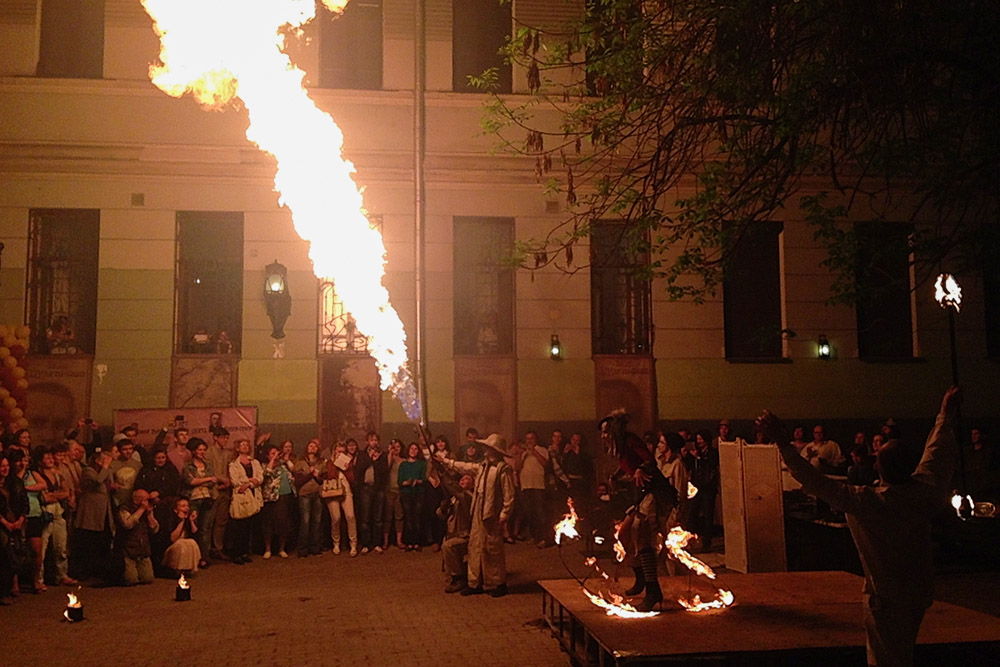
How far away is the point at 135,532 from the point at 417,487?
4.71 meters

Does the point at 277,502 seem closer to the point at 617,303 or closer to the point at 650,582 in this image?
the point at 650,582

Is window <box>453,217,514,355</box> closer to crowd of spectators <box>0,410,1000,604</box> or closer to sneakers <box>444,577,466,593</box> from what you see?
crowd of spectators <box>0,410,1000,604</box>

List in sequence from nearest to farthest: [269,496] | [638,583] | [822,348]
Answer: [638,583] → [269,496] → [822,348]

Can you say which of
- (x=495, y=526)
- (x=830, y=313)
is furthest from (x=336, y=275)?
(x=830, y=313)

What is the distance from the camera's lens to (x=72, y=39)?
17.6 meters

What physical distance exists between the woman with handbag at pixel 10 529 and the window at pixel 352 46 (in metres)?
10.2

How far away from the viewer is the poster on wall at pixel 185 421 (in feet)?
52.5

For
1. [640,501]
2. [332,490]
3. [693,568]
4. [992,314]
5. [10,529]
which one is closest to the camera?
[640,501]

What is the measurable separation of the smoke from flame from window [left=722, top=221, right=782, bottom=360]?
848 cm

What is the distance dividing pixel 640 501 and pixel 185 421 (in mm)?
10126

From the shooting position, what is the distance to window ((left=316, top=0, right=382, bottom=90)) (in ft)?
59.7

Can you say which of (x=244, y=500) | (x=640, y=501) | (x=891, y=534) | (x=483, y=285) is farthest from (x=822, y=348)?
(x=891, y=534)

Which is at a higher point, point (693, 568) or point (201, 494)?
point (201, 494)

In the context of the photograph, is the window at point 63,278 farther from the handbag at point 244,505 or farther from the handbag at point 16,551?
the handbag at point 16,551
